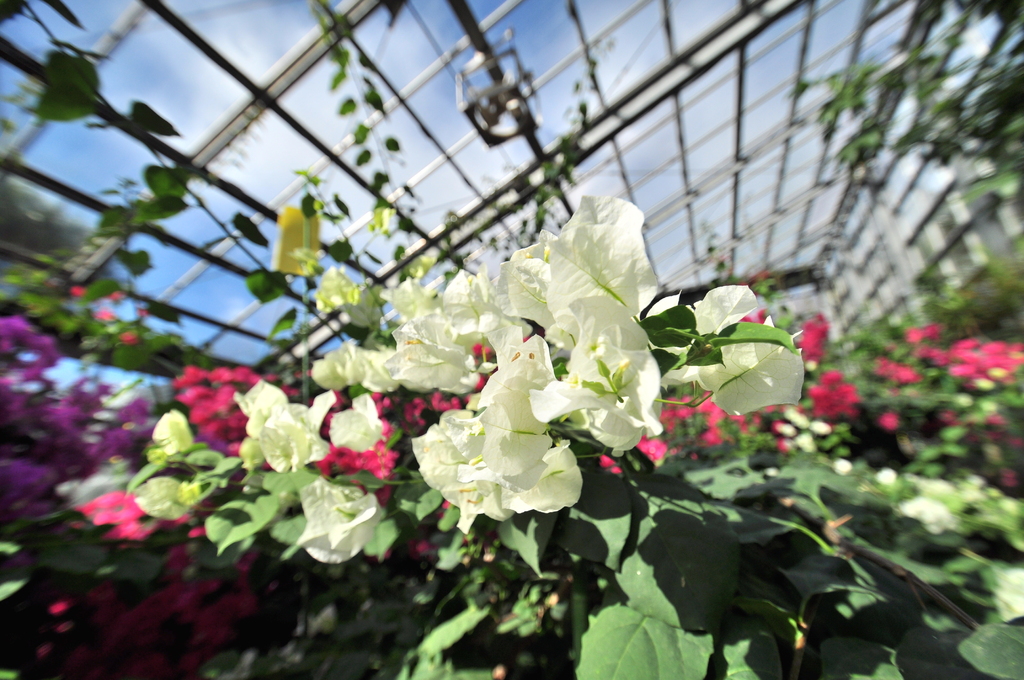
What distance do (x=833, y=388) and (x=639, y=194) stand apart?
4.97 meters

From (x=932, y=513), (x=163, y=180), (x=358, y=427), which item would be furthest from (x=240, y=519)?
(x=932, y=513)

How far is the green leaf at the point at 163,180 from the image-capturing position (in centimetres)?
45

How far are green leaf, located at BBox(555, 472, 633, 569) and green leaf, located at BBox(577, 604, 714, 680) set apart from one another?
50 mm

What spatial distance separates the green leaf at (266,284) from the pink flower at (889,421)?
2777mm

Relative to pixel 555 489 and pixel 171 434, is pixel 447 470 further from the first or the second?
pixel 171 434

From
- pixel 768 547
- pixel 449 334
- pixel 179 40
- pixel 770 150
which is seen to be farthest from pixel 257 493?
pixel 770 150

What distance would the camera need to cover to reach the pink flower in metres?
2.11

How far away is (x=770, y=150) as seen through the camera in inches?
239

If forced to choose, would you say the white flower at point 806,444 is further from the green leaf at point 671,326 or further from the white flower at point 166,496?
the white flower at point 166,496

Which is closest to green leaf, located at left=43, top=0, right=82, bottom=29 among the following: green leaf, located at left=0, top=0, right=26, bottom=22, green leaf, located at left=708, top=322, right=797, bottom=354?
green leaf, located at left=0, top=0, right=26, bottom=22

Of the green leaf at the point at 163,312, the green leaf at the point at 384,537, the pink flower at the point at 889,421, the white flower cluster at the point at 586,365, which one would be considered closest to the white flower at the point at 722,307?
the white flower cluster at the point at 586,365

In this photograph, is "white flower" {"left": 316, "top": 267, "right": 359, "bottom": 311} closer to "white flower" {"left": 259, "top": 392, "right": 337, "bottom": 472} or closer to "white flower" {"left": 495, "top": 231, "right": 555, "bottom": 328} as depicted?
"white flower" {"left": 259, "top": 392, "right": 337, "bottom": 472}

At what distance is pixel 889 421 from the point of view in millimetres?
2111

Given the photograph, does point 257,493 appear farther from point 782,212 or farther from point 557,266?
point 782,212
